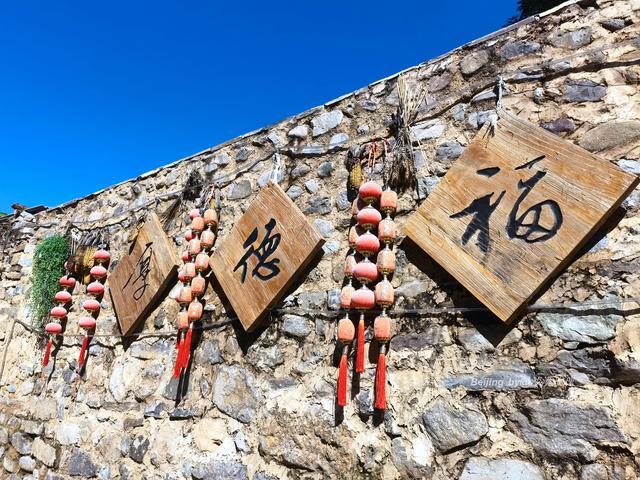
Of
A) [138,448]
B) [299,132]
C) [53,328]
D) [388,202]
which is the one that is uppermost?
[299,132]

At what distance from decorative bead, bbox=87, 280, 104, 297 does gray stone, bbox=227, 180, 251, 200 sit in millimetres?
1230

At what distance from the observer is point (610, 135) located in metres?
1.66

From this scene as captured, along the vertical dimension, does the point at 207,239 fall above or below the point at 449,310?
above

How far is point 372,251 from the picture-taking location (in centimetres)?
201

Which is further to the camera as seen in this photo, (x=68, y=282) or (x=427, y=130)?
(x=68, y=282)

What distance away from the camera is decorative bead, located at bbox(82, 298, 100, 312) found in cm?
328

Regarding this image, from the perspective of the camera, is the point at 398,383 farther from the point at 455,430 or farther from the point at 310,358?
the point at 310,358

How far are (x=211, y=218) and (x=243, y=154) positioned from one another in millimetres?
404

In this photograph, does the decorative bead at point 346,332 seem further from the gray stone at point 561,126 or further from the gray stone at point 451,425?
the gray stone at point 561,126

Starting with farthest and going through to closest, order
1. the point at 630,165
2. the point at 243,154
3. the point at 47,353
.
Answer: the point at 47,353 < the point at 243,154 < the point at 630,165

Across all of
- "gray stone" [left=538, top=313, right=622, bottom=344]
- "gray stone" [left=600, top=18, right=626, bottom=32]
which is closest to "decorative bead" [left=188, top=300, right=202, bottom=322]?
"gray stone" [left=538, top=313, right=622, bottom=344]

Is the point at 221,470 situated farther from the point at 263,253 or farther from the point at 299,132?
the point at 299,132

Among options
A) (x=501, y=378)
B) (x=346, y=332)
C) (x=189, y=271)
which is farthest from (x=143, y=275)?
(x=501, y=378)

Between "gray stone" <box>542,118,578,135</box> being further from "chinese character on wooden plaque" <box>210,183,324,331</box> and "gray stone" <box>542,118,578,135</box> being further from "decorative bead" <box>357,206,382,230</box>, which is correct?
"chinese character on wooden plaque" <box>210,183,324,331</box>
